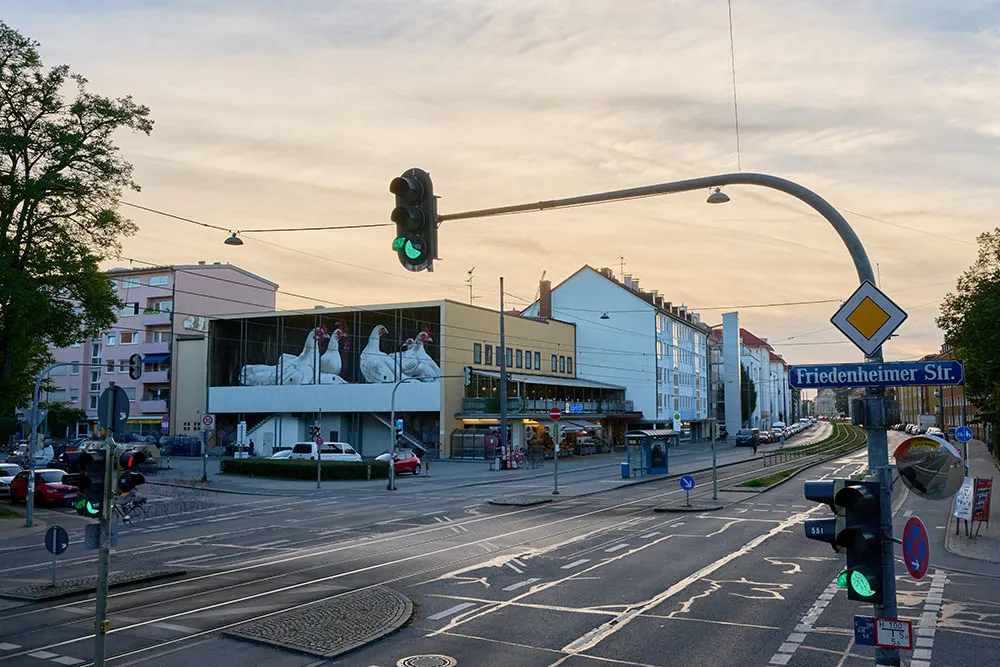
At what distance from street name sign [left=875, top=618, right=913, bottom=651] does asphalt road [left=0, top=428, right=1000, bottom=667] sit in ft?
15.4

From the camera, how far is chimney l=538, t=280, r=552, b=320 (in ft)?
270

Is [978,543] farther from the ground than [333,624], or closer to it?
closer to it

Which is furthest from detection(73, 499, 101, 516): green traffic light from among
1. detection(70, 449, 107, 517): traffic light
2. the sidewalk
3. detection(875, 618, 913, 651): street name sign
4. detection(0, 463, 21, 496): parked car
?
detection(0, 463, 21, 496): parked car

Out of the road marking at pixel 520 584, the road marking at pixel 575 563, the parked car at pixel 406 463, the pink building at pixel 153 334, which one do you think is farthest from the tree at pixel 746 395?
the road marking at pixel 520 584

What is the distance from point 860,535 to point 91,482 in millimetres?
8426

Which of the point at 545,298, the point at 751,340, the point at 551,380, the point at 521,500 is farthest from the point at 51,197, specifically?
the point at 751,340

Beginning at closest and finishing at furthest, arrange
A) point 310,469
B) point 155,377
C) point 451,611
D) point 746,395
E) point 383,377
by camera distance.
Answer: point 451,611, point 310,469, point 383,377, point 155,377, point 746,395

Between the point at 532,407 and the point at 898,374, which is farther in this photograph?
the point at 532,407

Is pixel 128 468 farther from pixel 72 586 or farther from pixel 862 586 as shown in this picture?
pixel 862 586

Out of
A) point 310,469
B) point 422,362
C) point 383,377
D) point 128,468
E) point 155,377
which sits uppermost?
point 422,362

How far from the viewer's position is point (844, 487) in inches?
256

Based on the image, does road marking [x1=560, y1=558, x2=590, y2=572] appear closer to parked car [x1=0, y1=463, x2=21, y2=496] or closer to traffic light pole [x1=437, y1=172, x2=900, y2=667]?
traffic light pole [x1=437, y1=172, x2=900, y2=667]

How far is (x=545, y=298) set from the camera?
82.6 meters

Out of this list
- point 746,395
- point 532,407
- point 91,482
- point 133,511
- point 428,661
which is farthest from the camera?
point 746,395
